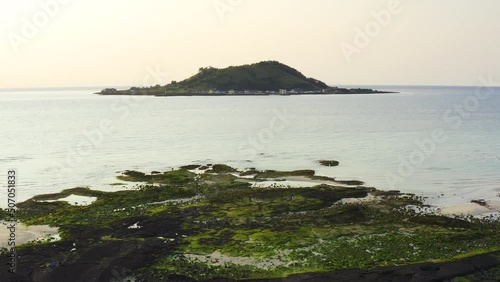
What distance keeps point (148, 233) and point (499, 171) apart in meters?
54.0

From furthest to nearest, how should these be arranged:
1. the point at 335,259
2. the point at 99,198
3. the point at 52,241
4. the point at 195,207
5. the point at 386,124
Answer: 1. the point at 386,124
2. the point at 99,198
3. the point at 195,207
4. the point at 52,241
5. the point at 335,259

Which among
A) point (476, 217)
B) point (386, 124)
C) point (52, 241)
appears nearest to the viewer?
point (52, 241)

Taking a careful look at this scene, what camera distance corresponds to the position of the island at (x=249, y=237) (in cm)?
2844

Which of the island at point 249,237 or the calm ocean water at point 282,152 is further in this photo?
the calm ocean water at point 282,152

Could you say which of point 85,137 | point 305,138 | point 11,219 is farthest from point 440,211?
point 85,137

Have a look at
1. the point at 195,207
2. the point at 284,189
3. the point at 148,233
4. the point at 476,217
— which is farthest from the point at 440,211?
the point at 148,233

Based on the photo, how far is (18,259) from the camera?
30516mm

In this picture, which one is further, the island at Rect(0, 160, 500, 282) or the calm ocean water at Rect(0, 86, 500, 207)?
the calm ocean water at Rect(0, 86, 500, 207)

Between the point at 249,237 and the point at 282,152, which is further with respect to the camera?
the point at 282,152

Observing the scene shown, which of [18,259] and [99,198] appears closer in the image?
[18,259]

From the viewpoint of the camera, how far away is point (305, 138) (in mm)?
108062

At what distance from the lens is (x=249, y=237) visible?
115 feet

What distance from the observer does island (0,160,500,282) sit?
28.4m

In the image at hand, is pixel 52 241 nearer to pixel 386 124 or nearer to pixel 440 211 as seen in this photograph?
pixel 440 211
